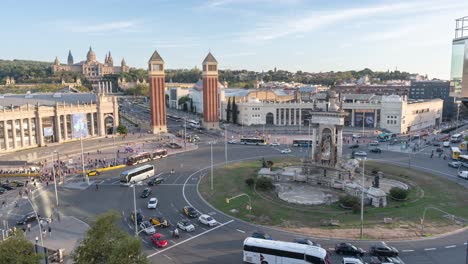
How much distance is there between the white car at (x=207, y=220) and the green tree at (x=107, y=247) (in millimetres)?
15305

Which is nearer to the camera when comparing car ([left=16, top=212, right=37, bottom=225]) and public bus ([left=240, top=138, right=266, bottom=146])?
car ([left=16, top=212, right=37, bottom=225])

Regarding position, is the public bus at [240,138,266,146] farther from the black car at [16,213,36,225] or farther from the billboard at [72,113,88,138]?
the black car at [16,213,36,225]

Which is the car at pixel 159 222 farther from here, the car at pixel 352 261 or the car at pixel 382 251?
the car at pixel 382 251

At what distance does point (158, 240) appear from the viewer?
1364 inches

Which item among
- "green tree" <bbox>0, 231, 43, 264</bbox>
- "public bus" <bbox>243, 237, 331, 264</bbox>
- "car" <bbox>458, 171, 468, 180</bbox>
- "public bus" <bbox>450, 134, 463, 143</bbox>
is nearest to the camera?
"green tree" <bbox>0, 231, 43, 264</bbox>

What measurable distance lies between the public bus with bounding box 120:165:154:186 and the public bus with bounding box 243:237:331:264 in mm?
30690

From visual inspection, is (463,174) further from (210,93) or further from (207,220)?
(210,93)

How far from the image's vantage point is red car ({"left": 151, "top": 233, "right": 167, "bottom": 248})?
3394 cm

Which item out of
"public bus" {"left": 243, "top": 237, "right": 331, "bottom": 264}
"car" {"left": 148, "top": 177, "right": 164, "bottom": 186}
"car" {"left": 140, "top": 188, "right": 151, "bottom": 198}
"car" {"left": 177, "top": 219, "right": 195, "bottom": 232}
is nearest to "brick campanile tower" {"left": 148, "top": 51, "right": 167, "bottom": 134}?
"car" {"left": 148, "top": 177, "right": 164, "bottom": 186}

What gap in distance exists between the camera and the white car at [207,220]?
39253mm

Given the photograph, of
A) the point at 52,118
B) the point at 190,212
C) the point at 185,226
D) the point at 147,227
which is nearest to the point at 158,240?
the point at 147,227

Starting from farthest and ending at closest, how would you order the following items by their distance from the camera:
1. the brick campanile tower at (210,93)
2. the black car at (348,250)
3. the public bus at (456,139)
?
1. the brick campanile tower at (210,93)
2. the public bus at (456,139)
3. the black car at (348,250)

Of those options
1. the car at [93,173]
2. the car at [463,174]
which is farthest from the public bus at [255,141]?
the car at [463,174]

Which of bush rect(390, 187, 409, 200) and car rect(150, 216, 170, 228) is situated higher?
bush rect(390, 187, 409, 200)
